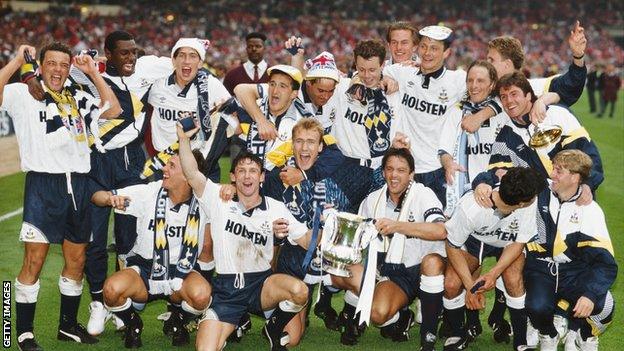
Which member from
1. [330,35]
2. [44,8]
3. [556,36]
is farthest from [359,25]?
[44,8]

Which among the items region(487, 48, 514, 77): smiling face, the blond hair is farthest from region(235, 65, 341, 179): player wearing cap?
region(487, 48, 514, 77): smiling face

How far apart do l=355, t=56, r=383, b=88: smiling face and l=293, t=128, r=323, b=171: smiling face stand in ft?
2.62

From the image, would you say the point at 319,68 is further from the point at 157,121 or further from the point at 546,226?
the point at 546,226

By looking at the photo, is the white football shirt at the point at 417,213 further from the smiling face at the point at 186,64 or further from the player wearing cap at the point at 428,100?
the smiling face at the point at 186,64

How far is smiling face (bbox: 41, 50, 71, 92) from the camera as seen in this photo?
6211 millimetres

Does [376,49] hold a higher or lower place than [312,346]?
higher

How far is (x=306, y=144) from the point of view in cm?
653

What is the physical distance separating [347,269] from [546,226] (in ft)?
4.79

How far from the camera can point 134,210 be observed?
655 centimetres

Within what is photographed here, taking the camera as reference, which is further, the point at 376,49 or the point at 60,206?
the point at 376,49

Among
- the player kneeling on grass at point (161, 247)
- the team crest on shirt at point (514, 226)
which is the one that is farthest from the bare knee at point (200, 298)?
the team crest on shirt at point (514, 226)

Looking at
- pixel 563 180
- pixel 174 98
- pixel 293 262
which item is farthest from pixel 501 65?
pixel 174 98

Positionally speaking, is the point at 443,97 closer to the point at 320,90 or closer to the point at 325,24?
the point at 320,90

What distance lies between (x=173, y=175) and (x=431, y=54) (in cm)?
229
